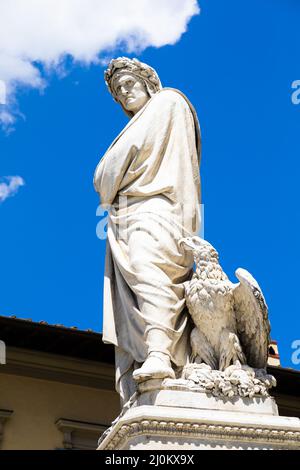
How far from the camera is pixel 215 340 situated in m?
6.38

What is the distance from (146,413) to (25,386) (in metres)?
11.2

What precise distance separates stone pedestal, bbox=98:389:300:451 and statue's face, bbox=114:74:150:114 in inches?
111

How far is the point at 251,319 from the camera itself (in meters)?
6.39

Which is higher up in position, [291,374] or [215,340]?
[291,374]

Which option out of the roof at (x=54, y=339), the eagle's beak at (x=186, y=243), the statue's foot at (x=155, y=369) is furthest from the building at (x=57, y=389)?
the statue's foot at (x=155, y=369)

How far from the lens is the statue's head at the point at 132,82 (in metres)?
7.92

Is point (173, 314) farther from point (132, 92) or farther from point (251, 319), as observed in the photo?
point (132, 92)

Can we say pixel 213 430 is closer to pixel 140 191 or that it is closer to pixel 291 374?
pixel 140 191

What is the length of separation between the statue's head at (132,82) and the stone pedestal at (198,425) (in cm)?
283

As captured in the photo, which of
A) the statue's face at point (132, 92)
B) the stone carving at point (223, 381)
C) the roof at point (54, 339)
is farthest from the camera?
the roof at point (54, 339)

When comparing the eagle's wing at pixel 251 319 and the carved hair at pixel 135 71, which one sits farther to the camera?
the carved hair at pixel 135 71

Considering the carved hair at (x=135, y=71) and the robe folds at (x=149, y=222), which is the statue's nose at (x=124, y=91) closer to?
the carved hair at (x=135, y=71)

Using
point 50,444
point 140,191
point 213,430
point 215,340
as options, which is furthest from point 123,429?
point 50,444

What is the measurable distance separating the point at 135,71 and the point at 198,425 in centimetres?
342
